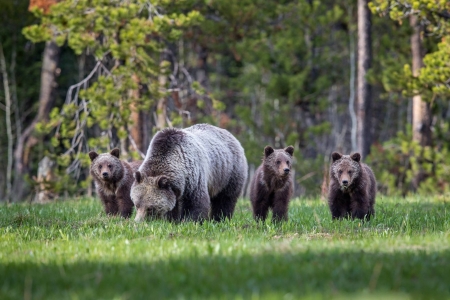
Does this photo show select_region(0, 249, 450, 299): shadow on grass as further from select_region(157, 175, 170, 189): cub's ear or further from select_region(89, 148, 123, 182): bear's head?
select_region(89, 148, 123, 182): bear's head

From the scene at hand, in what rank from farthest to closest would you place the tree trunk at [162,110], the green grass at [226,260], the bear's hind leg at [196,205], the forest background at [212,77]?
the tree trunk at [162,110] < the forest background at [212,77] < the bear's hind leg at [196,205] < the green grass at [226,260]

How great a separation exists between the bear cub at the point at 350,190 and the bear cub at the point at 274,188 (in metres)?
0.78

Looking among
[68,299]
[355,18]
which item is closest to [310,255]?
[68,299]

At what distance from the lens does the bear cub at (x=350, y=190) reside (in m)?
11.7

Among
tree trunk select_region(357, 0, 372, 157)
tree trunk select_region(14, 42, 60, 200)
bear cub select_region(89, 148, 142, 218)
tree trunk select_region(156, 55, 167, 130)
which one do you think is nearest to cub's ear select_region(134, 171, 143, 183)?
bear cub select_region(89, 148, 142, 218)

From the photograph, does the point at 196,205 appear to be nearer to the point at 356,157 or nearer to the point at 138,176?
the point at 138,176

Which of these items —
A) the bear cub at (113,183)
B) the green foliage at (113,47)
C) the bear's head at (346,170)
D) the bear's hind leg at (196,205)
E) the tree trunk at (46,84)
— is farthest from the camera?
the tree trunk at (46,84)

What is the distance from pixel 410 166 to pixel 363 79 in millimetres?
3712

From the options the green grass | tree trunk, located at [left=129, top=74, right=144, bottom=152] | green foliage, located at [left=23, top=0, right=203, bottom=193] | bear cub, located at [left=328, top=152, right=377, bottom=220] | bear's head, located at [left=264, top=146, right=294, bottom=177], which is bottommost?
the green grass

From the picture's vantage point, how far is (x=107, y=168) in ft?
41.4

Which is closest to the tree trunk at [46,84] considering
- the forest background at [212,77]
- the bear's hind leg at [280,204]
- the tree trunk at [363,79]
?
the forest background at [212,77]

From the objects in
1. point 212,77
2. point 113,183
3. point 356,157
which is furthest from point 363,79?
point 113,183

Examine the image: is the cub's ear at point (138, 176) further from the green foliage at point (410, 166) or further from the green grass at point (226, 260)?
the green foliage at point (410, 166)

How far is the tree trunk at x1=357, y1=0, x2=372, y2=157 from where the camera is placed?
24.7 meters
